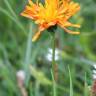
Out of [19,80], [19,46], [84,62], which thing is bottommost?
[19,80]

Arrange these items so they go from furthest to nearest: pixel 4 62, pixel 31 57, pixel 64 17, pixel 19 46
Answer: pixel 19 46 < pixel 4 62 < pixel 31 57 < pixel 64 17

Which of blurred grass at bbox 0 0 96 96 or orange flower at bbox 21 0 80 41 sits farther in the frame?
blurred grass at bbox 0 0 96 96

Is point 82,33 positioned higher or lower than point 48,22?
higher

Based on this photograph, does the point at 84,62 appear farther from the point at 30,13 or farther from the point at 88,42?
the point at 30,13

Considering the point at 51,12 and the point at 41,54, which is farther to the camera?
the point at 41,54

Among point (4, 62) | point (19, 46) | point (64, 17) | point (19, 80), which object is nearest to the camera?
point (64, 17)

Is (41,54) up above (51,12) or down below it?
above

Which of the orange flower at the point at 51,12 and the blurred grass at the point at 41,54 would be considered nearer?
the orange flower at the point at 51,12

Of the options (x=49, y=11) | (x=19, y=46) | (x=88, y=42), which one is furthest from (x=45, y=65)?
(x=49, y=11)
